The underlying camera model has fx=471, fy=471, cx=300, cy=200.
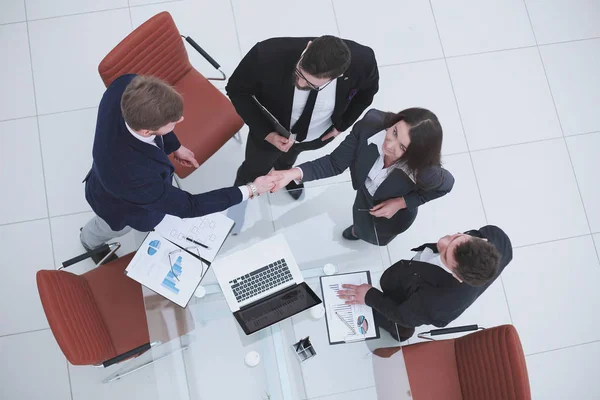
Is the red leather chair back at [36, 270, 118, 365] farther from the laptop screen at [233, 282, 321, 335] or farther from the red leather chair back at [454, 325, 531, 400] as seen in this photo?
the red leather chair back at [454, 325, 531, 400]

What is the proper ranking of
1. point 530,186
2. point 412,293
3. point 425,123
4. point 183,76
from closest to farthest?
point 425,123 < point 412,293 < point 183,76 < point 530,186

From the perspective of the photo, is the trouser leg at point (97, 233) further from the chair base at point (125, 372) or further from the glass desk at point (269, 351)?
the chair base at point (125, 372)

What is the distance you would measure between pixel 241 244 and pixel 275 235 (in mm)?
171

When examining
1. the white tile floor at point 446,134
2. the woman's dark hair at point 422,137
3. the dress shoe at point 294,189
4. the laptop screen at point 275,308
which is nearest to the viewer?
the woman's dark hair at point 422,137

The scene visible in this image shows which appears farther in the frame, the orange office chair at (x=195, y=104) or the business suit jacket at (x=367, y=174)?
the orange office chair at (x=195, y=104)

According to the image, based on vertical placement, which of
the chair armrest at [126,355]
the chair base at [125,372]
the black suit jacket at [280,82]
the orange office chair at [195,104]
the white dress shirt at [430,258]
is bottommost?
the chair base at [125,372]

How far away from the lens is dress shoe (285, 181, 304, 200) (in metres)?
2.65

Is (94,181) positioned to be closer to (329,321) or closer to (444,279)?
(329,321)

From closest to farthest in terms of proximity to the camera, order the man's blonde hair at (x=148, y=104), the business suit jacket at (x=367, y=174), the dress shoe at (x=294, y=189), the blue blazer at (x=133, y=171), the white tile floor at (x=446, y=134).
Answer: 1. the man's blonde hair at (x=148, y=104)
2. the blue blazer at (x=133, y=171)
3. the business suit jacket at (x=367, y=174)
4. the dress shoe at (x=294, y=189)
5. the white tile floor at (x=446, y=134)

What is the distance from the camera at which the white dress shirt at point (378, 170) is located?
2.21m

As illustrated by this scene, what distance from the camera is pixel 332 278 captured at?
230 cm

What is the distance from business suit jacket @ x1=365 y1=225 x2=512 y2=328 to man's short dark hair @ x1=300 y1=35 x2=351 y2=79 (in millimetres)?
1006

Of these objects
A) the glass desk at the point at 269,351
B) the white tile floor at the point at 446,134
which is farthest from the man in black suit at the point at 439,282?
the white tile floor at the point at 446,134

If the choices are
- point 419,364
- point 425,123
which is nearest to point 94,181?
point 425,123
